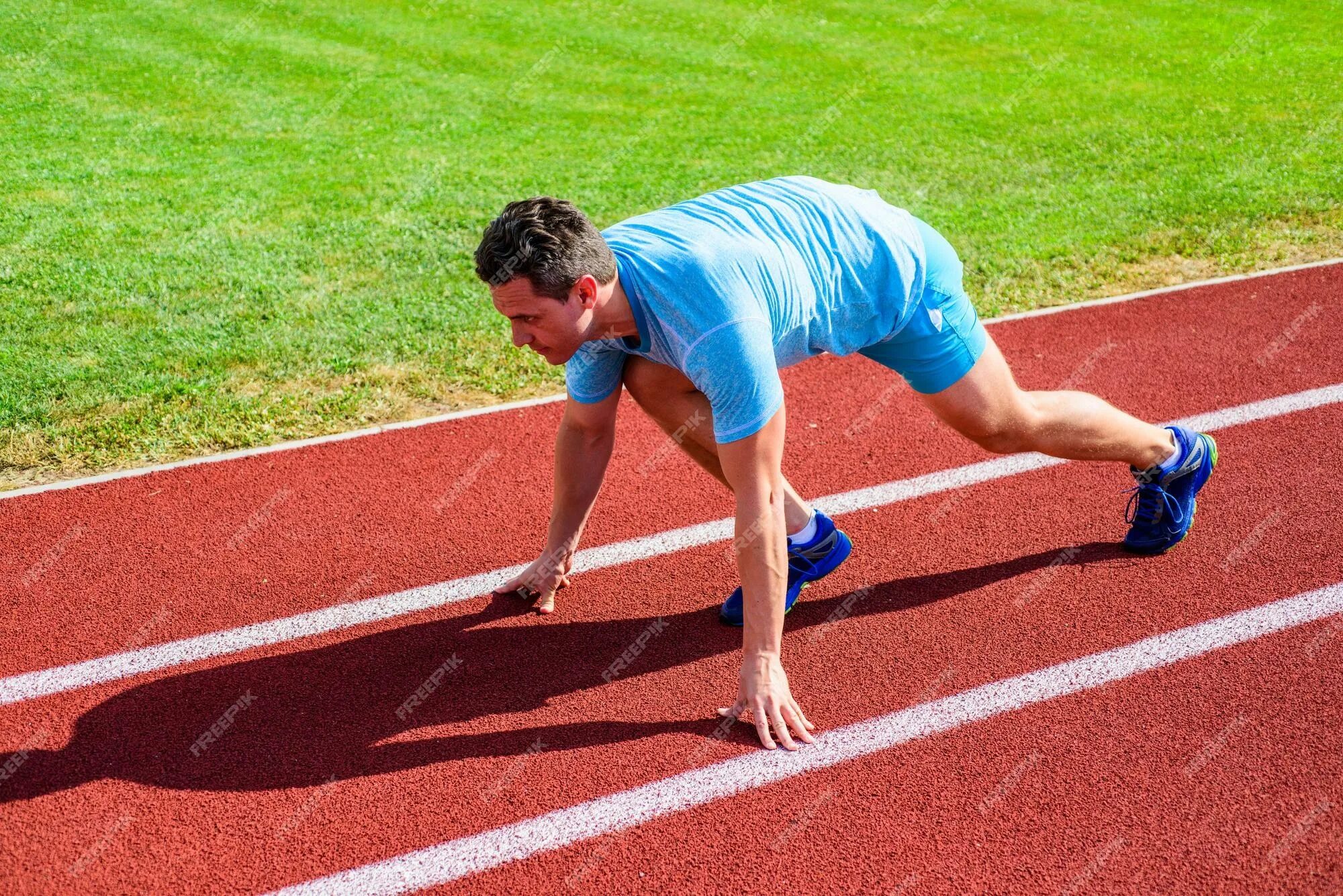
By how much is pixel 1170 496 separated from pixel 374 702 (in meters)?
3.34

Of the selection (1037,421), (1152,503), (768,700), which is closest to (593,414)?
(768,700)

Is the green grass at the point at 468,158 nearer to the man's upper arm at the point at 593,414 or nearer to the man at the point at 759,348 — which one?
the man's upper arm at the point at 593,414

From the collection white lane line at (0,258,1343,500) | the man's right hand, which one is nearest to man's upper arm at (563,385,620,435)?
the man's right hand

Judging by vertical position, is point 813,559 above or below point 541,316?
below

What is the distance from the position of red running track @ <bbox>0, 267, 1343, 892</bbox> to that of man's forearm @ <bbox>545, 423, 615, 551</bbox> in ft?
1.07

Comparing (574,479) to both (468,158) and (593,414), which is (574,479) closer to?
(593,414)

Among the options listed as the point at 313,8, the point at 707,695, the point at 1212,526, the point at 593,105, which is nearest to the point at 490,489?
the point at 707,695

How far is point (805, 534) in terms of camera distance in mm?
4840

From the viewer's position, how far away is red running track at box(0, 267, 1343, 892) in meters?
3.64

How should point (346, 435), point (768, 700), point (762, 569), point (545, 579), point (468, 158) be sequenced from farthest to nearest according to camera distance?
point (468, 158) < point (346, 435) < point (545, 579) < point (768, 700) < point (762, 569)

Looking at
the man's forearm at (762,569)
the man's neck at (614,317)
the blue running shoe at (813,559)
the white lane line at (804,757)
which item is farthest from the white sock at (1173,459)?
the man's neck at (614,317)

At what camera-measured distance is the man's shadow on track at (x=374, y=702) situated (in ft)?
13.1

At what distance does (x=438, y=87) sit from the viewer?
1237 cm

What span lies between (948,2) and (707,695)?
564 inches
